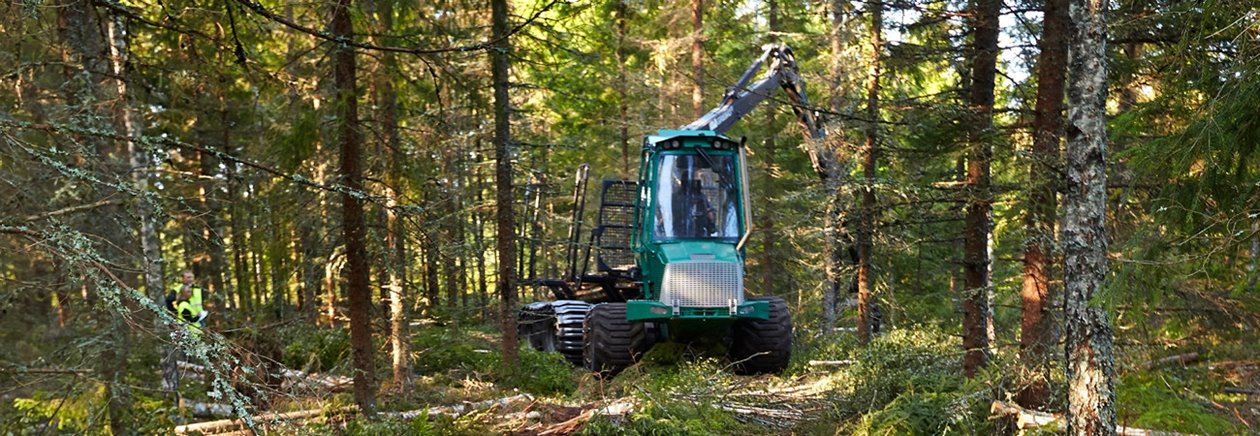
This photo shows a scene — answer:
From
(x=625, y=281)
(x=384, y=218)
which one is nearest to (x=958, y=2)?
(x=625, y=281)

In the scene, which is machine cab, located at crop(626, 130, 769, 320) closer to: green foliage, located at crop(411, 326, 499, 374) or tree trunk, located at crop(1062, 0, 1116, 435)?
green foliage, located at crop(411, 326, 499, 374)

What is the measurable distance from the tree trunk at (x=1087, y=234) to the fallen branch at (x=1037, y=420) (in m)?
0.81

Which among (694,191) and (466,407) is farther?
(694,191)

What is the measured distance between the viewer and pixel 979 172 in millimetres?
8023

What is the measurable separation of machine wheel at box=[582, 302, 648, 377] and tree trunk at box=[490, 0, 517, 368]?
1.10 meters

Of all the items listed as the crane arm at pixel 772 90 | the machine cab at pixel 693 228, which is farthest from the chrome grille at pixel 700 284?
the crane arm at pixel 772 90

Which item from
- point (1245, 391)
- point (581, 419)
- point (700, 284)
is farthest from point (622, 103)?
point (1245, 391)

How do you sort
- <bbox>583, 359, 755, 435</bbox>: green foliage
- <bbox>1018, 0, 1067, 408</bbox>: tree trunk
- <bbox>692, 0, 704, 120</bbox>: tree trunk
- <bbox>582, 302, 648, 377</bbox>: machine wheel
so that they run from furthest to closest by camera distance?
<bbox>692, 0, 704, 120</bbox>: tree trunk
<bbox>582, 302, 648, 377</bbox>: machine wheel
<bbox>1018, 0, 1067, 408</bbox>: tree trunk
<bbox>583, 359, 755, 435</bbox>: green foliage

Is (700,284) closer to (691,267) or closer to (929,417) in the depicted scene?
(691,267)

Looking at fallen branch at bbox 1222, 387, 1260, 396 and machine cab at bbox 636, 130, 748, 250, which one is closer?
fallen branch at bbox 1222, 387, 1260, 396

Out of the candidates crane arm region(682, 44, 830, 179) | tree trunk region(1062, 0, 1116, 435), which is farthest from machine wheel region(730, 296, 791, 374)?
tree trunk region(1062, 0, 1116, 435)

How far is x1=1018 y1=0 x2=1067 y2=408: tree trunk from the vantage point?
6949 mm

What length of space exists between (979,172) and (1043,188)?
0.93m

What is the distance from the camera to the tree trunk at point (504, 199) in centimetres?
926
